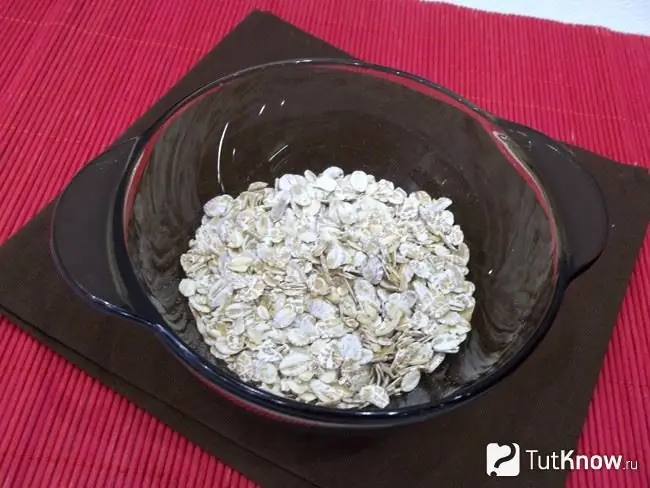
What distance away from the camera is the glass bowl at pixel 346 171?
458 millimetres

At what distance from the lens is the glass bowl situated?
46cm

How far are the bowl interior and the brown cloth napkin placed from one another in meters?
0.04

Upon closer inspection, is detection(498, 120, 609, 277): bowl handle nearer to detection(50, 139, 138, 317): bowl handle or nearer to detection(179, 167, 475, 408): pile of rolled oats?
detection(179, 167, 475, 408): pile of rolled oats

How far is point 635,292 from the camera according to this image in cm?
65

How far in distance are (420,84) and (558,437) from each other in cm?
33

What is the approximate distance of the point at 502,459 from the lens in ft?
1.76

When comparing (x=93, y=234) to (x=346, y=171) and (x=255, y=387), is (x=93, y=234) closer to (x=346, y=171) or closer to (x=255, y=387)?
(x=255, y=387)

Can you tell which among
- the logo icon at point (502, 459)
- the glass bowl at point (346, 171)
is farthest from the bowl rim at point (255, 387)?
the logo icon at point (502, 459)

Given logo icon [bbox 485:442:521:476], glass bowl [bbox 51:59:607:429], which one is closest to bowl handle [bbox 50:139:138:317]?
glass bowl [bbox 51:59:607:429]

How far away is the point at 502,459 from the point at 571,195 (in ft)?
0.73

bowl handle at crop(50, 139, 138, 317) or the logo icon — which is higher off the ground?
bowl handle at crop(50, 139, 138, 317)

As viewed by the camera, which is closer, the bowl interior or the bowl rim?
the bowl rim

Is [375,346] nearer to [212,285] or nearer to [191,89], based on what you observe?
[212,285]

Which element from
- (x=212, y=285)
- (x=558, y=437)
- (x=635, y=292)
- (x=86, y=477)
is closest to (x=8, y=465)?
(x=86, y=477)
